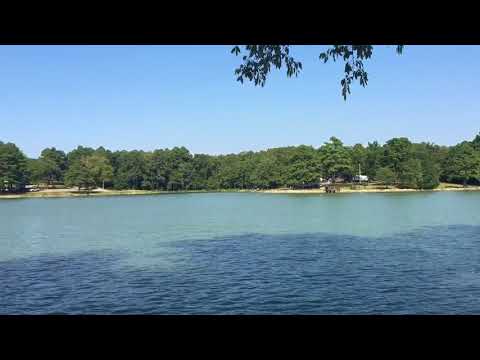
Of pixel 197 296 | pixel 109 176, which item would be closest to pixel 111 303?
pixel 197 296

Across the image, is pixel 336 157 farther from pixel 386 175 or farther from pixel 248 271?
pixel 248 271

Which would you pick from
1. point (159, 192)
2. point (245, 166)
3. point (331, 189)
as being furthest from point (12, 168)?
point (331, 189)

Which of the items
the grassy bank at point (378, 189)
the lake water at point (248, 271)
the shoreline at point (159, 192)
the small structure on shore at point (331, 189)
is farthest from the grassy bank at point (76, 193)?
the lake water at point (248, 271)

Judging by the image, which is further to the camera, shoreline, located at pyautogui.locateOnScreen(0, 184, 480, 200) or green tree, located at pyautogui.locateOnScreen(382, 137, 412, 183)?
shoreline, located at pyautogui.locateOnScreen(0, 184, 480, 200)

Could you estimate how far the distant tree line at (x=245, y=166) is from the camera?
103 m

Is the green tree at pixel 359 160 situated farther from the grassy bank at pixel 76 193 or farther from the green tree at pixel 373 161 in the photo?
the grassy bank at pixel 76 193

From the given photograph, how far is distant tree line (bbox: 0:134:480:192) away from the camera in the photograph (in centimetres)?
10262

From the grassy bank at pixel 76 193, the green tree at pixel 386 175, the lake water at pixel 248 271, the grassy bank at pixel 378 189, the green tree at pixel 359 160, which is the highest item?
the green tree at pixel 359 160

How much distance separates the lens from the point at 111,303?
51.5 feet

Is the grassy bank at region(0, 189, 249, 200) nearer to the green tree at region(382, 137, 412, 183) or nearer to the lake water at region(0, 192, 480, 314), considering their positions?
the green tree at region(382, 137, 412, 183)

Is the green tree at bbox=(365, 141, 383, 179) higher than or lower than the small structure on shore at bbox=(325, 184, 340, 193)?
higher

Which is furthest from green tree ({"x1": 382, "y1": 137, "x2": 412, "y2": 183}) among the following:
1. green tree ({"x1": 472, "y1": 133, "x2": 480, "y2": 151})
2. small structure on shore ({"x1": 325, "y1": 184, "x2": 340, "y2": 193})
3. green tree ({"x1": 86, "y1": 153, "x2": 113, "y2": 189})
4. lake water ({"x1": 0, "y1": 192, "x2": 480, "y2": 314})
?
green tree ({"x1": 86, "y1": 153, "x2": 113, "y2": 189})
